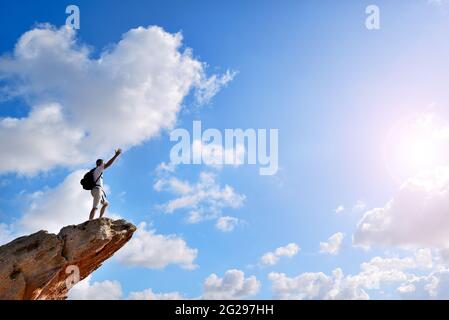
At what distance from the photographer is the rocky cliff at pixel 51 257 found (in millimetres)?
27219

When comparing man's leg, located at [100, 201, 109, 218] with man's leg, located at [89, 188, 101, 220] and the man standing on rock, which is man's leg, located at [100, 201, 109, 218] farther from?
man's leg, located at [89, 188, 101, 220]

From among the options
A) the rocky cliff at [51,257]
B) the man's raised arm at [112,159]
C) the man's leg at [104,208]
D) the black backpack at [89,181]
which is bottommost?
the rocky cliff at [51,257]

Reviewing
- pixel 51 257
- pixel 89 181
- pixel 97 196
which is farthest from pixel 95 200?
pixel 51 257


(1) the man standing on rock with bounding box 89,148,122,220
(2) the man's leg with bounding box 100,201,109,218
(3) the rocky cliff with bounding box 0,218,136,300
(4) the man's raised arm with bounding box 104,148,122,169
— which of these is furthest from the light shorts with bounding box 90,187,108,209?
(4) the man's raised arm with bounding box 104,148,122,169

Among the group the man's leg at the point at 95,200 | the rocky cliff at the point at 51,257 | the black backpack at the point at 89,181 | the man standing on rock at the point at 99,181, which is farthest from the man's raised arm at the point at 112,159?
the rocky cliff at the point at 51,257

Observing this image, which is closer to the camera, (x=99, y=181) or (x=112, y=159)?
(x=99, y=181)

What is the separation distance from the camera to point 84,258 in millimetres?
29484

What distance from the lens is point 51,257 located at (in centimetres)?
2820

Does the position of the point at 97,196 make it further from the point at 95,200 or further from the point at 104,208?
the point at 104,208

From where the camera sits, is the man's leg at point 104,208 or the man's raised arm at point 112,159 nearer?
the man's raised arm at point 112,159

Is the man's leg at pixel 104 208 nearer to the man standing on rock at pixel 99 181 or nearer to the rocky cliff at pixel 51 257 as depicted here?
the man standing on rock at pixel 99 181

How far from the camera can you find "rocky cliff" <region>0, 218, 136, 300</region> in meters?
27.2
